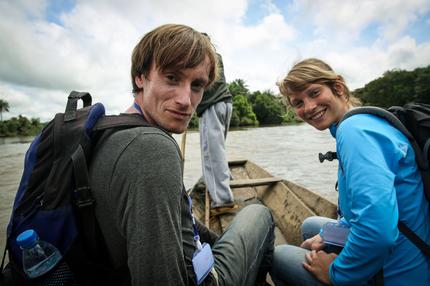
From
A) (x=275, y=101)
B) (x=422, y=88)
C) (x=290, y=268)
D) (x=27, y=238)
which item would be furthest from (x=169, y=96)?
(x=422, y=88)

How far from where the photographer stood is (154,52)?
1222mm

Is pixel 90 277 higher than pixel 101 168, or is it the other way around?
pixel 101 168

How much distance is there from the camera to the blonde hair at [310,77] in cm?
172

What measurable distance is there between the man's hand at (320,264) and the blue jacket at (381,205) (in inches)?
4.8

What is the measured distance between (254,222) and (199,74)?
0.98 metres

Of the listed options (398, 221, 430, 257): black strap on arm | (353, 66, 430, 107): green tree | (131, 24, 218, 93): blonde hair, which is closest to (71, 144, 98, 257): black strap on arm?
(131, 24, 218, 93): blonde hair

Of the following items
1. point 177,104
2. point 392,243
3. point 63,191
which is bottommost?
point 392,243

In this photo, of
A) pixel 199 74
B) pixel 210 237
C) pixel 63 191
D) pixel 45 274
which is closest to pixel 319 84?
pixel 199 74

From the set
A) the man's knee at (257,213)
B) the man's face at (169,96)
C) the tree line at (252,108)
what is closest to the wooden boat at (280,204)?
the man's knee at (257,213)

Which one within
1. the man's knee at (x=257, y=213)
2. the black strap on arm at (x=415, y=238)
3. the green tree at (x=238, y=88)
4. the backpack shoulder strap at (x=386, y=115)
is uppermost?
the green tree at (x=238, y=88)

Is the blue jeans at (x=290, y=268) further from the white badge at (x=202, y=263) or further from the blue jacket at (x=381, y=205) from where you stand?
the white badge at (x=202, y=263)

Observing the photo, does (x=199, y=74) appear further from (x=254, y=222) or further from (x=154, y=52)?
(x=254, y=222)

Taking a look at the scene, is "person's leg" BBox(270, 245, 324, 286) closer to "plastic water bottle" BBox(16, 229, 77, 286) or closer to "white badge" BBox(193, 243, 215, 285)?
"white badge" BBox(193, 243, 215, 285)

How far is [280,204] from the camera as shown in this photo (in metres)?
3.33
